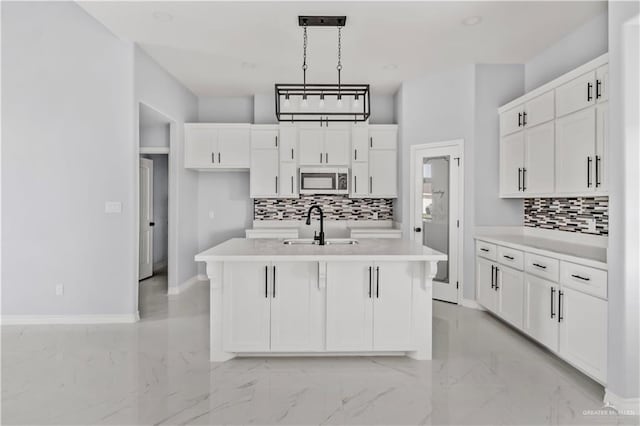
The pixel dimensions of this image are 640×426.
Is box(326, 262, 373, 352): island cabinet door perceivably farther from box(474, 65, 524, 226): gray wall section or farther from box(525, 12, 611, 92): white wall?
box(525, 12, 611, 92): white wall

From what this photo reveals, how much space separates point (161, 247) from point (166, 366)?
4852mm

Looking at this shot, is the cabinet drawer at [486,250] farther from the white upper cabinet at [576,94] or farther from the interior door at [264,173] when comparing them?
the interior door at [264,173]

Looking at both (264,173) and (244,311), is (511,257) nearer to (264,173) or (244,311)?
(244,311)

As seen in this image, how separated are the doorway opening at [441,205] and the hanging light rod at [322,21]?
2126mm

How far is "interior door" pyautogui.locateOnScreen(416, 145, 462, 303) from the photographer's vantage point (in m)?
4.54

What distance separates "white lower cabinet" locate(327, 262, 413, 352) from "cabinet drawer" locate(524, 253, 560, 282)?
1112 millimetres

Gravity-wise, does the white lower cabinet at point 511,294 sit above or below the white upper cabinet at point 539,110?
below

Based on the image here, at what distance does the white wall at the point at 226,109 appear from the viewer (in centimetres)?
A: 584

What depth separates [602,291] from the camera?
2.32 metres

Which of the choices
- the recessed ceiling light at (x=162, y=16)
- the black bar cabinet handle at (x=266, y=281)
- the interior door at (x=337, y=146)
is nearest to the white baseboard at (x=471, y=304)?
the interior door at (x=337, y=146)

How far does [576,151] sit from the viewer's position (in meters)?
3.01

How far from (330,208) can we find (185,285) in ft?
8.17

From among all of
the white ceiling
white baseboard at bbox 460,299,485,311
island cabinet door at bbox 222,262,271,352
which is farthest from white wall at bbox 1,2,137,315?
white baseboard at bbox 460,299,485,311

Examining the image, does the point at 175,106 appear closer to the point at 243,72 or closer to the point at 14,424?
the point at 243,72
